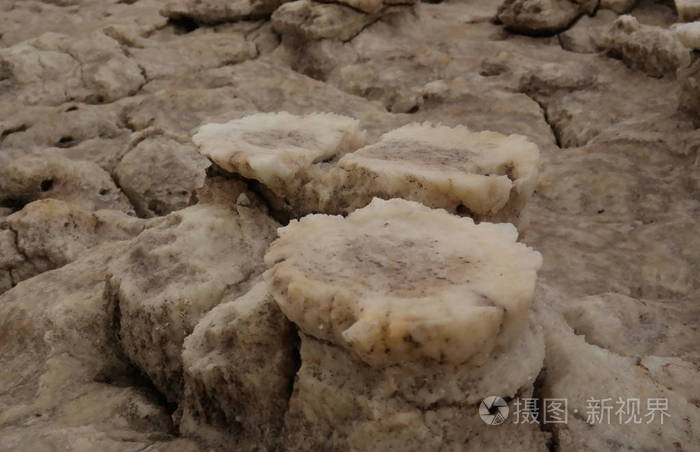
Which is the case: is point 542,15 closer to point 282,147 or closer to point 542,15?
point 542,15

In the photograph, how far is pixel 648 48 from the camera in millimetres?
4469

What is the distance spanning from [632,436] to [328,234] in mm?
917

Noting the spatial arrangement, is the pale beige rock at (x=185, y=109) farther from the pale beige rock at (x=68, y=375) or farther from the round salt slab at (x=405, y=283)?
the round salt slab at (x=405, y=283)

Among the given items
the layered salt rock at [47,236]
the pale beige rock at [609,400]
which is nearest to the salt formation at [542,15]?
the layered salt rock at [47,236]

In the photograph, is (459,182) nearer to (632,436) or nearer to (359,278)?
(359,278)

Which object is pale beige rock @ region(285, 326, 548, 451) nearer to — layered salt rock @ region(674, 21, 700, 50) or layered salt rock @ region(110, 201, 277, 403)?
layered salt rock @ region(110, 201, 277, 403)

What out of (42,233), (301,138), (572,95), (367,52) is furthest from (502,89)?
(42,233)

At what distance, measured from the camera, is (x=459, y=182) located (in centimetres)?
229

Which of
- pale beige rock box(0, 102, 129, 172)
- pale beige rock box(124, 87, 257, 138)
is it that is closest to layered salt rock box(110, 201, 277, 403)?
pale beige rock box(0, 102, 129, 172)

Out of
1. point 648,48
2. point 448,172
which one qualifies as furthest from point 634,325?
point 648,48

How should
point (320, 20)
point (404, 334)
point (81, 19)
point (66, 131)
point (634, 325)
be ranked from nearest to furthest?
point (404, 334) → point (634, 325) → point (66, 131) → point (320, 20) → point (81, 19)

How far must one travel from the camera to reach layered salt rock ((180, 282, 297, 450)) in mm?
1894

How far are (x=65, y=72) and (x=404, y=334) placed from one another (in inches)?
166

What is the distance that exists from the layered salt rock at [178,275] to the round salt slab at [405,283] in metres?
0.49
